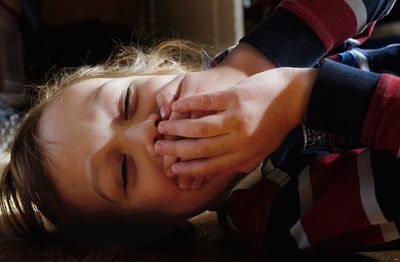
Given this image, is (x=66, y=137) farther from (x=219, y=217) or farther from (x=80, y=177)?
(x=219, y=217)

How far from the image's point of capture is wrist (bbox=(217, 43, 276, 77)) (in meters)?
0.65

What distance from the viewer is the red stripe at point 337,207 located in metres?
0.57

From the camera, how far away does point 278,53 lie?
65 centimetres

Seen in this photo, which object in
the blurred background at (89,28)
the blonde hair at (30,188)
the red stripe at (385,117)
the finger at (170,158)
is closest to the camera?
the red stripe at (385,117)

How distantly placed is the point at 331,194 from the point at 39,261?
13.2 inches

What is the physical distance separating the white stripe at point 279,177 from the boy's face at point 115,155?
0.06 meters

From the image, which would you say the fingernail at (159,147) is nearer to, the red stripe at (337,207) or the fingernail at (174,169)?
the fingernail at (174,169)

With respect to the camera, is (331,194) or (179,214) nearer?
(331,194)

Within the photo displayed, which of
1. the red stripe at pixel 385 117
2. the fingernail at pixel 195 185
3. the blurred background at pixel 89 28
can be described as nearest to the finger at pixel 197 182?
the fingernail at pixel 195 185

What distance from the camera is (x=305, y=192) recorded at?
0.64m

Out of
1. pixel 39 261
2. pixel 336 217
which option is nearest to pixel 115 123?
pixel 39 261

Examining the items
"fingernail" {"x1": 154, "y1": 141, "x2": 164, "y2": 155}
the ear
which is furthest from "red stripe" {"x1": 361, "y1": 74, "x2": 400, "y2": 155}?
the ear

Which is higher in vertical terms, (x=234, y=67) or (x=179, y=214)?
(x=234, y=67)

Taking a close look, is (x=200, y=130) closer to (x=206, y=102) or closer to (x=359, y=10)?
(x=206, y=102)
